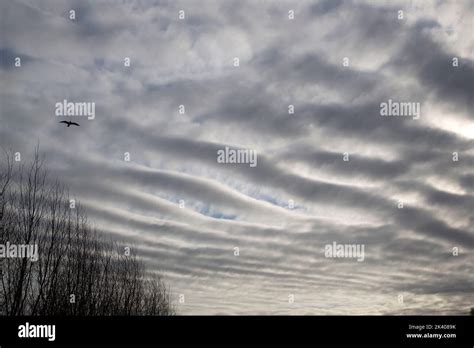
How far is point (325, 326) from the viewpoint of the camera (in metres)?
12.8

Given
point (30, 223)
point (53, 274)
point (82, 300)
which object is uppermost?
point (30, 223)

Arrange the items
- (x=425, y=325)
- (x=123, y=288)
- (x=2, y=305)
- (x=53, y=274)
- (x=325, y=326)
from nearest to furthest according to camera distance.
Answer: (x=325, y=326), (x=425, y=325), (x=2, y=305), (x=53, y=274), (x=123, y=288)

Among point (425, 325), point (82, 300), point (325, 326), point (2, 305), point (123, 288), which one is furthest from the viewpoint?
point (123, 288)

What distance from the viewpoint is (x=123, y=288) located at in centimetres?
4238

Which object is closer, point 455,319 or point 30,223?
point 455,319

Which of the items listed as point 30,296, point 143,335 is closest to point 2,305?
point 30,296

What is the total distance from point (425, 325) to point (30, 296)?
21.4 meters

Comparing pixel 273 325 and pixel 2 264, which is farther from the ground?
pixel 2 264

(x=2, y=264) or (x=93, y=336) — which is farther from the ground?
(x=2, y=264)

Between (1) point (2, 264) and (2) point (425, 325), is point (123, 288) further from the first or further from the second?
(2) point (425, 325)

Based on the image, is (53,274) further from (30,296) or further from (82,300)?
(82,300)

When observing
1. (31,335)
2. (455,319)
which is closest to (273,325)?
(455,319)

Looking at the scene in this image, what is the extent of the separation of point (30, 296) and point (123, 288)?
1695cm

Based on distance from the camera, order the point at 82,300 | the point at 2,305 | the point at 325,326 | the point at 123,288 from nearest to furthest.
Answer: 1. the point at 325,326
2. the point at 2,305
3. the point at 82,300
4. the point at 123,288
